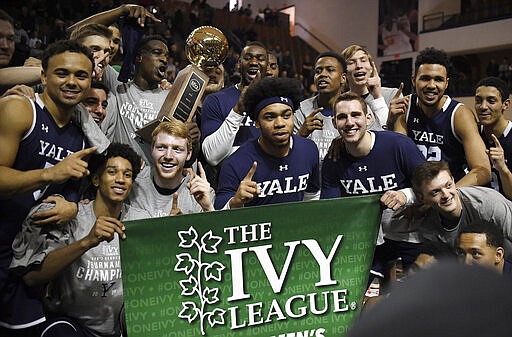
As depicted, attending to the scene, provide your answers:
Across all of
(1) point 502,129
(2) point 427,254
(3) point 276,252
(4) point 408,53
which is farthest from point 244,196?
(4) point 408,53

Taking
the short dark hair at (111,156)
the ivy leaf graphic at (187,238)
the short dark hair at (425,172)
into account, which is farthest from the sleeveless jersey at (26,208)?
the short dark hair at (425,172)

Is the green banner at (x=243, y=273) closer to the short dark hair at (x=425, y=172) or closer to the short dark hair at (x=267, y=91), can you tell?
the short dark hair at (x=425, y=172)

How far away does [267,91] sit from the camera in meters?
3.51

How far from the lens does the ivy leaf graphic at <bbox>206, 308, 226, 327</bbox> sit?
2.63 meters

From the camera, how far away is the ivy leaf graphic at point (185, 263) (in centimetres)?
264

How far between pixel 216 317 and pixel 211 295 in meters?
0.11

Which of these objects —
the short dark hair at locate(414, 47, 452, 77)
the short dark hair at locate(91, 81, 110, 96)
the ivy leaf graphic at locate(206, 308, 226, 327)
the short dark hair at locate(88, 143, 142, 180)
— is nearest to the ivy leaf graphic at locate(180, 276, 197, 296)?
the ivy leaf graphic at locate(206, 308, 226, 327)

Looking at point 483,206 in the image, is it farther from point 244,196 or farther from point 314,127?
point 244,196

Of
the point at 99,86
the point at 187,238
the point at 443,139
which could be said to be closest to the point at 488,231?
the point at 443,139

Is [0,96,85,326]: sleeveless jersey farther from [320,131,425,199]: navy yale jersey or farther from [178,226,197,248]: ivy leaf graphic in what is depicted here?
[320,131,425,199]: navy yale jersey

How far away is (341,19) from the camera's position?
21.7m

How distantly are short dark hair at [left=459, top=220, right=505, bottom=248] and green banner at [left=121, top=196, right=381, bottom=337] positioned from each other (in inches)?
31.1

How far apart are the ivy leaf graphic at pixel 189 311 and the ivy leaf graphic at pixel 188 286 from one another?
0.05 meters

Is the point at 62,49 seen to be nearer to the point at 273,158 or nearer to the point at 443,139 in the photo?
the point at 273,158
